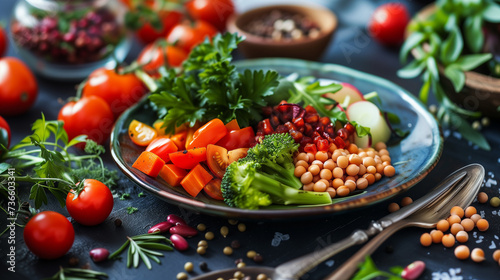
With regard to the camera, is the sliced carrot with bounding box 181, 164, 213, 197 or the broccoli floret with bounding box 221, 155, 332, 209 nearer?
the broccoli floret with bounding box 221, 155, 332, 209

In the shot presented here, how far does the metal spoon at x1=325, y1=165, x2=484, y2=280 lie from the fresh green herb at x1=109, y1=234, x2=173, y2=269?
22.3 inches

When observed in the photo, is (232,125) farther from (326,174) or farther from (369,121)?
(369,121)

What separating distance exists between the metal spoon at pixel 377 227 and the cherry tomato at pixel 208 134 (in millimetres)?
504

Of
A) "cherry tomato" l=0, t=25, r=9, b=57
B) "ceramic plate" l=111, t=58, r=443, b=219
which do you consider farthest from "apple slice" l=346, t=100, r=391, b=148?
"cherry tomato" l=0, t=25, r=9, b=57

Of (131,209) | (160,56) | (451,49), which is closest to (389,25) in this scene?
(451,49)

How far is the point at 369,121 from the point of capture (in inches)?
81.4

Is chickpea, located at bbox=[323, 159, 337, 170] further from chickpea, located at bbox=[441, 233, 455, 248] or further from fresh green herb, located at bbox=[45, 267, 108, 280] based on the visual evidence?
fresh green herb, located at bbox=[45, 267, 108, 280]

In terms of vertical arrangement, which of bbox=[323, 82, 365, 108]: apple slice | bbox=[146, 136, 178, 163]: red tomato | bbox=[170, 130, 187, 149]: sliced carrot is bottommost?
bbox=[170, 130, 187, 149]: sliced carrot

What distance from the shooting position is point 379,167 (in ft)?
6.03

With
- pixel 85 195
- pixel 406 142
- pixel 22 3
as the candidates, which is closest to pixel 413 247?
pixel 406 142

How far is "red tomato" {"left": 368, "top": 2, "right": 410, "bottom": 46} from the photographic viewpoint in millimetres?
2904

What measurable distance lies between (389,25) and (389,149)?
3.69ft

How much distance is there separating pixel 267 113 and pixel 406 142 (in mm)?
569

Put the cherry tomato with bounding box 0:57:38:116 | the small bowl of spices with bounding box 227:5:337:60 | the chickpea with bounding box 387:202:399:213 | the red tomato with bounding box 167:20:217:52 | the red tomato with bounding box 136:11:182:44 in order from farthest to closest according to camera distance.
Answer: the red tomato with bounding box 136:11:182:44, the red tomato with bounding box 167:20:217:52, the small bowl of spices with bounding box 227:5:337:60, the cherry tomato with bounding box 0:57:38:116, the chickpea with bounding box 387:202:399:213
